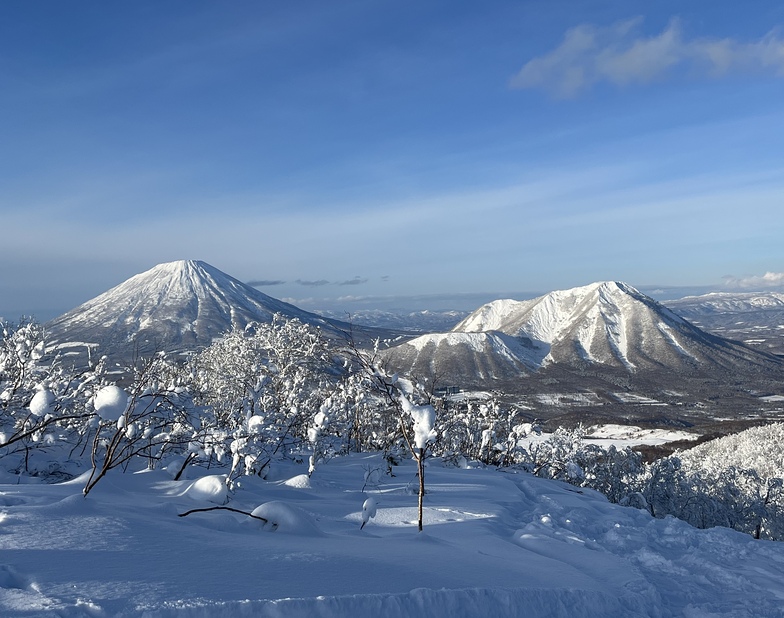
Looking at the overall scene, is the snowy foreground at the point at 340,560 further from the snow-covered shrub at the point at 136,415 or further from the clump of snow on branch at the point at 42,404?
the clump of snow on branch at the point at 42,404

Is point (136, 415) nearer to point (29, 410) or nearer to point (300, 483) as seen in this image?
point (29, 410)

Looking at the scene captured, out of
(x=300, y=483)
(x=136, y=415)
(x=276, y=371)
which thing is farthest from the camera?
(x=276, y=371)

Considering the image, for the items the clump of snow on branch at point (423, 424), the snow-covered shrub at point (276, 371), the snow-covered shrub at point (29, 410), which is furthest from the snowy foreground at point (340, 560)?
the snow-covered shrub at point (276, 371)

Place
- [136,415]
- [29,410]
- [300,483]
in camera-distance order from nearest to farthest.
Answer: [136,415], [29,410], [300,483]

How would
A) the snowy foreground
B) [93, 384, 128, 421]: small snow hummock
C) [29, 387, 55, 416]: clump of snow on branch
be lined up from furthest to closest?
[29, 387, 55, 416]: clump of snow on branch
[93, 384, 128, 421]: small snow hummock
the snowy foreground

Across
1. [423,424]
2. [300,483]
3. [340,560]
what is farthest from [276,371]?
[340,560]

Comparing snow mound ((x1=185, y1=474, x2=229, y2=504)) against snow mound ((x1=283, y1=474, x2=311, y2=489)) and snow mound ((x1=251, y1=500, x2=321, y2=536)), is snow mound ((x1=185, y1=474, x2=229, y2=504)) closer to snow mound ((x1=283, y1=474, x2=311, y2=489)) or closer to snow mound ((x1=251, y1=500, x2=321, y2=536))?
snow mound ((x1=251, y1=500, x2=321, y2=536))

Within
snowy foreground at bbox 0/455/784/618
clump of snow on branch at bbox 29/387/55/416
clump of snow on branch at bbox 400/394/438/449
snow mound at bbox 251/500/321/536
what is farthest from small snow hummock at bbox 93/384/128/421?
clump of snow on branch at bbox 400/394/438/449
